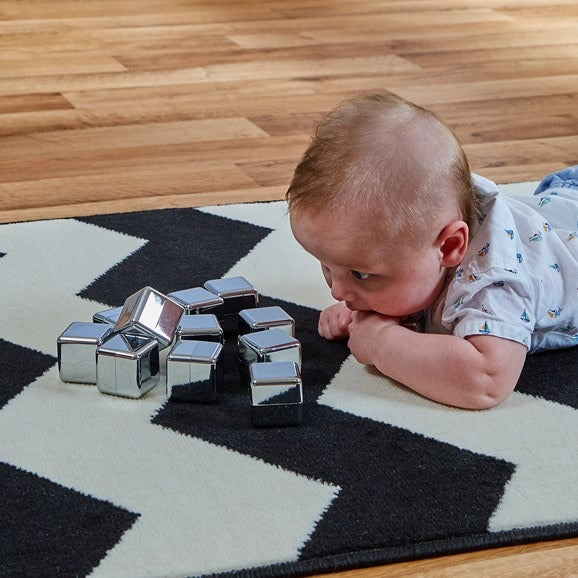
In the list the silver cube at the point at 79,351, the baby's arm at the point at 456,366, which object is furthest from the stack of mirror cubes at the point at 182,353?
the baby's arm at the point at 456,366

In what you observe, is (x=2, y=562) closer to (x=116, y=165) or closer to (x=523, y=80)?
(x=116, y=165)

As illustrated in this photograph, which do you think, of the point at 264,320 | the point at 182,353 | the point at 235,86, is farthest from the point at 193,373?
the point at 235,86

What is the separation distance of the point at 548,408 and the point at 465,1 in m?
2.27

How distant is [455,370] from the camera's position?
1.01m

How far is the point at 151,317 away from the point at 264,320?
0.12 metres

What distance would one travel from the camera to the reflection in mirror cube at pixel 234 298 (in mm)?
1164

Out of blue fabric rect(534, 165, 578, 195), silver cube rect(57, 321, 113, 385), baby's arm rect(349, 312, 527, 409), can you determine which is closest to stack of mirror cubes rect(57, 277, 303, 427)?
silver cube rect(57, 321, 113, 385)

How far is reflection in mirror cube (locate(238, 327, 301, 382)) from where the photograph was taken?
1.03 m

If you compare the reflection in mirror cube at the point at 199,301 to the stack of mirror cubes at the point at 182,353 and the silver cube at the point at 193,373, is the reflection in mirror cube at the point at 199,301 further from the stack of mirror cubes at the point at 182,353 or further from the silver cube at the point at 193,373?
the silver cube at the point at 193,373

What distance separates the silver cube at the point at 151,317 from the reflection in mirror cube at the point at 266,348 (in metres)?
0.08

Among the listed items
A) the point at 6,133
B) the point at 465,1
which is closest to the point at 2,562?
the point at 6,133

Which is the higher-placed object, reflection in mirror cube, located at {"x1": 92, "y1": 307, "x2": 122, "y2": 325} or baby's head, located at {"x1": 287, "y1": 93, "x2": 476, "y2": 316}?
baby's head, located at {"x1": 287, "y1": 93, "x2": 476, "y2": 316}

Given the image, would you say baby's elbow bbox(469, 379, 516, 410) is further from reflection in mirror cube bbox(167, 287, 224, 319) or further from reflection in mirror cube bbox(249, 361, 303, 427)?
reflection in mirror cube bbox(167, 287, 224, 319)

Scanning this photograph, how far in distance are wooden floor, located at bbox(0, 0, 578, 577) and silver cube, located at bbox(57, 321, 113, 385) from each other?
1.64 feet
